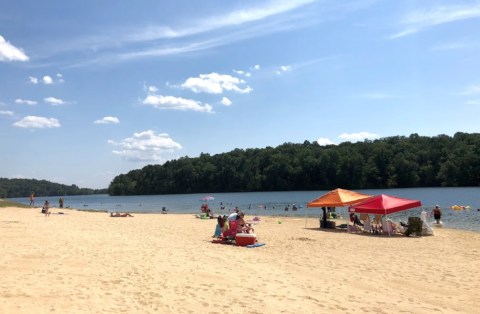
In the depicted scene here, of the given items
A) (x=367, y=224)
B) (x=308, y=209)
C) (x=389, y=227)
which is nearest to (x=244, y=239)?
(x=367, y=224)

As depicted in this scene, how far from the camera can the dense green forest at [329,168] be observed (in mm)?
106375

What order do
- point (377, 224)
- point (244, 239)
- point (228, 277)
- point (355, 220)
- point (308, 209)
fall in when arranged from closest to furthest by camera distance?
1. point (228, 277)
2. point (244, 239)
3. point (377, 224)
4. point (355, 220)
5. point (308, 209)

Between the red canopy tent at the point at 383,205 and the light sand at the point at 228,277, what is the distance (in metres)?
3.09

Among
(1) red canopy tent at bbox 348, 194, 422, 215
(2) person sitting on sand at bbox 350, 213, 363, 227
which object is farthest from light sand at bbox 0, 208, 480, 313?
(2) person sitting on sand at bbox 350, 213, 363, 227

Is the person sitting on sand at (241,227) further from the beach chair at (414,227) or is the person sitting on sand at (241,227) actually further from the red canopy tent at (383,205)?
the beach chair at (414,227)

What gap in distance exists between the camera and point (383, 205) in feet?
63.4

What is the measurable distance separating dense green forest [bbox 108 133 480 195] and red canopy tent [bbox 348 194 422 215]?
9207cm

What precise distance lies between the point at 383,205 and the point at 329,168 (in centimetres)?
10320

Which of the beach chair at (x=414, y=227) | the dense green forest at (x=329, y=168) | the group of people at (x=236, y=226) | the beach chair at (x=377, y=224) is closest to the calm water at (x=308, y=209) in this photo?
the beach chair at (x=414, y=227)

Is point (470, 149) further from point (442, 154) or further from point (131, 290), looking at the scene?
point (131, 290)

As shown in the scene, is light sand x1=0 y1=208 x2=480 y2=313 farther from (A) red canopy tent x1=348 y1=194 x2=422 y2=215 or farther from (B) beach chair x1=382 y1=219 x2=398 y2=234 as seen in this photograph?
(B) beach chair x1=382 y1=219 x2=398 y2=234

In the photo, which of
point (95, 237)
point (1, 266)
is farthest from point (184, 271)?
point (95, 237)

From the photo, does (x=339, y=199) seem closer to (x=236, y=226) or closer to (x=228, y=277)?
(x=236, y=226)

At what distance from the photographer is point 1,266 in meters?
9.77
